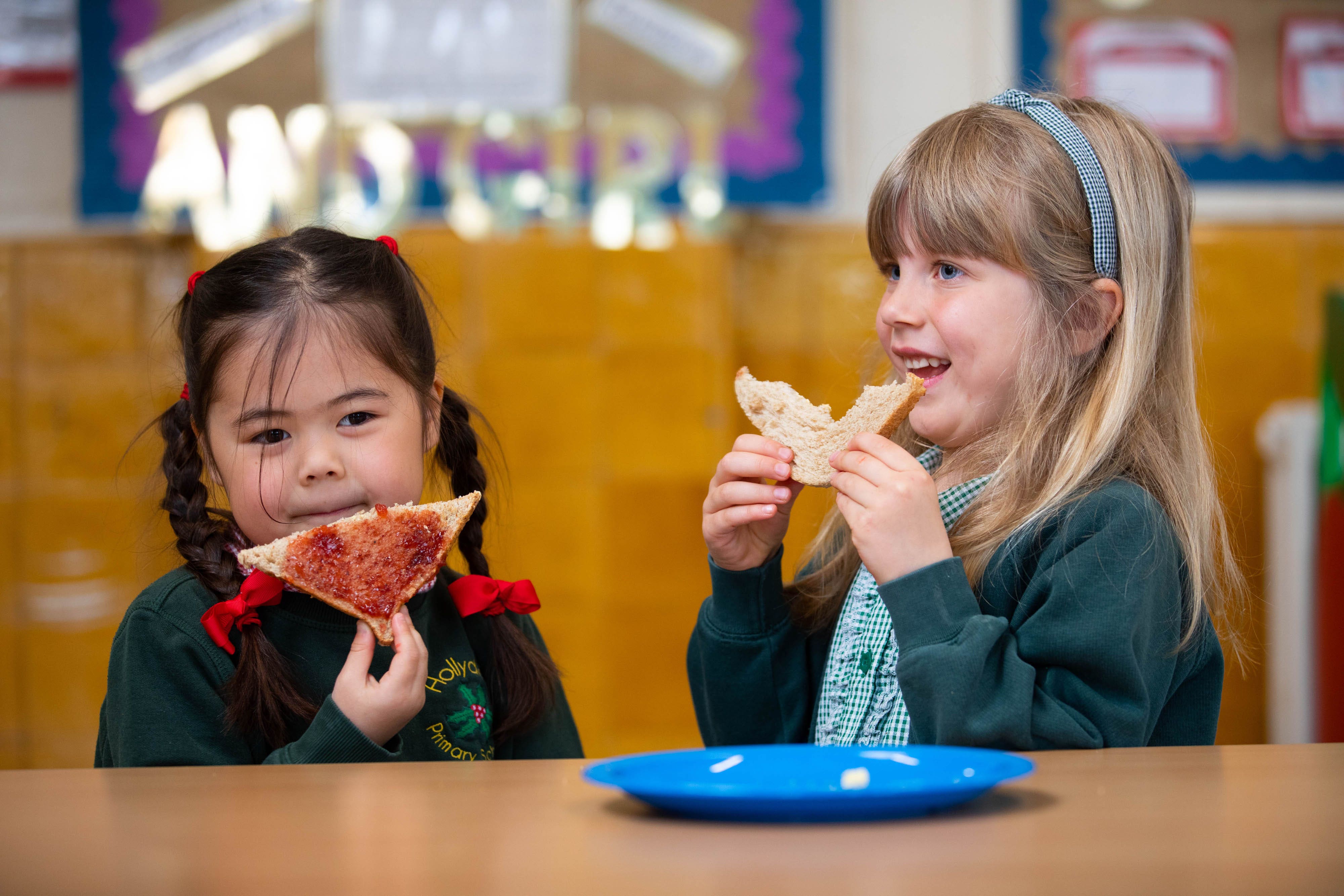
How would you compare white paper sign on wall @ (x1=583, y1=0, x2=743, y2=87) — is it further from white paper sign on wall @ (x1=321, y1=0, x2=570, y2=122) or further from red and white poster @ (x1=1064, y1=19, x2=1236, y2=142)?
red and white poster @ (x1=1064, y1=19, x2=1236, y2=142)

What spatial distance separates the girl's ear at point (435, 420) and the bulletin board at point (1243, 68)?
2287 mm

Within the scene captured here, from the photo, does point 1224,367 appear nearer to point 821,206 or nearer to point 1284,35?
point 1284,35

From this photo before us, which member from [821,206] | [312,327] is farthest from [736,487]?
[821,206]

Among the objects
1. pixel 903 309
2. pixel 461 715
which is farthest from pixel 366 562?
pixel 903 309

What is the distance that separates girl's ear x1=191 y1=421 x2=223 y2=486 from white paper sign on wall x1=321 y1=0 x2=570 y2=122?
2.04 metres

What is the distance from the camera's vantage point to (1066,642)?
1.10 meters

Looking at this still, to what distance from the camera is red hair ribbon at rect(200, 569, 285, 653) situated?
1.20 m

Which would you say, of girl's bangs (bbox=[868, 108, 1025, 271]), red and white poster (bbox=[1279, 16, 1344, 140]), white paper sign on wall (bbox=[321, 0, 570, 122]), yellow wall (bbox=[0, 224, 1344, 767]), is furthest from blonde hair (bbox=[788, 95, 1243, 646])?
red and white poster (bbox=[1279, 16, 1344, 140])

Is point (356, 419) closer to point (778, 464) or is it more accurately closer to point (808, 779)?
point (778, 464)

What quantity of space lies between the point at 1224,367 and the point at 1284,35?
2.96 feet

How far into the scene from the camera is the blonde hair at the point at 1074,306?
1.28 m

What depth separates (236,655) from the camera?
48.6 inches

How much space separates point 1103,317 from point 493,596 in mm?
744

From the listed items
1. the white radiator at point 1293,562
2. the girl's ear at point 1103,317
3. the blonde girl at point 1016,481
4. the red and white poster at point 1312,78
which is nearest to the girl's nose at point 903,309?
the blonde girl at point 1016,481
